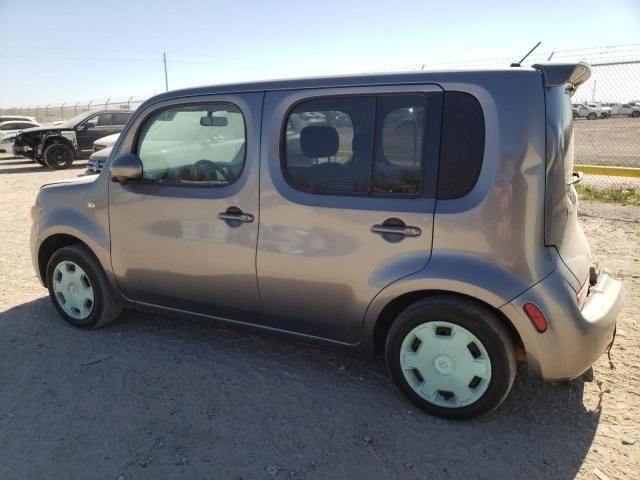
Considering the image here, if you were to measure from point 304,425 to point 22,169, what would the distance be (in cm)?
1644

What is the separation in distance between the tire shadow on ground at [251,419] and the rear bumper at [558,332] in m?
Answer: 0.38

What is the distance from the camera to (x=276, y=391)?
307 cm

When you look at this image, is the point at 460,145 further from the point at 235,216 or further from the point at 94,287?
the point at 94,287

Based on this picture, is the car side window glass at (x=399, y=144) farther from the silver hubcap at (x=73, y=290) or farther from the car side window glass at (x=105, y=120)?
the car side window glass at (x=105, y=120)

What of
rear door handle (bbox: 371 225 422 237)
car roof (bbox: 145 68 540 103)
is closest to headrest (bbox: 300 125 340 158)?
car roof (bbox: 145 68 540 103)

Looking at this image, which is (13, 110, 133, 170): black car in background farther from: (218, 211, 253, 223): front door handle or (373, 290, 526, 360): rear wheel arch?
(373, 290, 526, 360): rear wheel arch

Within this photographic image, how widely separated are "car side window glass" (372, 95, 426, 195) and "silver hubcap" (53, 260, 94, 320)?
8.16 ft

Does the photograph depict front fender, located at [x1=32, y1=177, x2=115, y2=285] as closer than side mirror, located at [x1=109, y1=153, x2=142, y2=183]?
No

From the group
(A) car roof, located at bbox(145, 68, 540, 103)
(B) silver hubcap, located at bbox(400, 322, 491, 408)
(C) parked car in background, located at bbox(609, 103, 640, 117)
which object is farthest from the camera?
(C) parked car in background, located at bbox(609, 103, 640, 117)

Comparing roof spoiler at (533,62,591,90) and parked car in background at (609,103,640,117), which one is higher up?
parked car in background at (609,103,640,117)

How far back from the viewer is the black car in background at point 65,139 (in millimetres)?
15289

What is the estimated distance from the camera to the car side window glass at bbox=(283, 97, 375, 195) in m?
2.78

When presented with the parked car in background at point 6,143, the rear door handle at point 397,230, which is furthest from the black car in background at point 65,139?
the rear door handle at point 397,230

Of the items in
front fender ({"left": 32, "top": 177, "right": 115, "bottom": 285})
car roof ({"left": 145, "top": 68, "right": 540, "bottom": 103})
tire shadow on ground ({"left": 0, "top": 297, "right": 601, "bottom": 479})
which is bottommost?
tire shadow on ground ({"left": 0, "top": 297, "right": 601, "bottom": 479})
